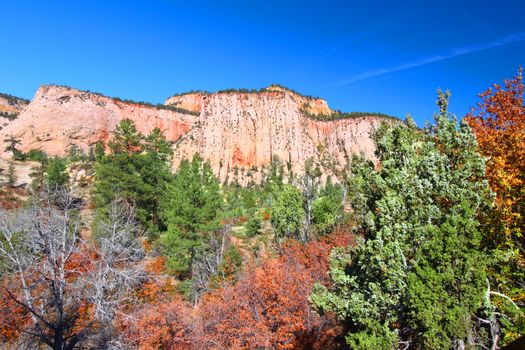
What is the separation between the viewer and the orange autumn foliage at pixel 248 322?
16.6 metres

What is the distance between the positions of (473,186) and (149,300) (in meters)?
20.1

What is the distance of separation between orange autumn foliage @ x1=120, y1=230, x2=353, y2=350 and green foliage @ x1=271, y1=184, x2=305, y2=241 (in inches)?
445

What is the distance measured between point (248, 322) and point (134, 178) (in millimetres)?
21328

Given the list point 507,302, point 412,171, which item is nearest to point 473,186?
point 412,171

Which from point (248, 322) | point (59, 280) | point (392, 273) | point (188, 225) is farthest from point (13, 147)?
point (392, 273)

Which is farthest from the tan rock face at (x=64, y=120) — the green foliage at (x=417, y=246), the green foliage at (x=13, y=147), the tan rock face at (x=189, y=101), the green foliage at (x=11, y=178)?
the green foliage at (x=417, y=246)

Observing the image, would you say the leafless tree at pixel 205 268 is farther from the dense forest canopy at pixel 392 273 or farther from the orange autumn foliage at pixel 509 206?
the orange autumn foliage at pixel 509 206

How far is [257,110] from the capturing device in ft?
358

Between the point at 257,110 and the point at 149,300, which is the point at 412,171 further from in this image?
the point at 257,110

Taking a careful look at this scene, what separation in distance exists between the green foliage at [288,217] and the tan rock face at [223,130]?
62.8 meters

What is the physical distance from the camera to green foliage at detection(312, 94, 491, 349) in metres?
8.12

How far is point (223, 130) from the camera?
105 m

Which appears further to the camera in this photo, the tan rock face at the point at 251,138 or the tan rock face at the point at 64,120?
the tan rock face at the point at 251,138

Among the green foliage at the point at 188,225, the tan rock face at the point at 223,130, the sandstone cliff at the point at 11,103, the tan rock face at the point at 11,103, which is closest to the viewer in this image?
the green foliage at the point at 188,225
